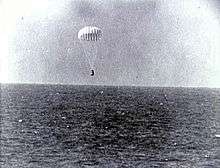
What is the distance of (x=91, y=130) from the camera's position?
287 ft

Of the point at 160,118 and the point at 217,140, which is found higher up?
the point at 160,118

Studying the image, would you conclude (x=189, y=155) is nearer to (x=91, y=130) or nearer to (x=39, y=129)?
(x=91, y=130)

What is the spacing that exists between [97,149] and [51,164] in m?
12.4

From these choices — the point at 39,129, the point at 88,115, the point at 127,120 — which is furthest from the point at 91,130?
the point at 88,115

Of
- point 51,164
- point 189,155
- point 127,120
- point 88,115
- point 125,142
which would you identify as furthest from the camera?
point 88,115

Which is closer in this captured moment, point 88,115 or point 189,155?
point 189,155

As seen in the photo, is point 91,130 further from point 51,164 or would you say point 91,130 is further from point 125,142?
point 51,164

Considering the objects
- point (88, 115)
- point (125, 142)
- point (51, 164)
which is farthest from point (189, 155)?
point (88, 115)

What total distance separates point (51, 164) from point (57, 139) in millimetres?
18577

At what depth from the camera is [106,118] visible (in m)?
108

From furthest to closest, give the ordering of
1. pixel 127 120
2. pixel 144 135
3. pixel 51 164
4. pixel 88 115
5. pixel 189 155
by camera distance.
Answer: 1. pixel 88 115
2. pixel 127 120
3. pixel 144 135
4. pixel 189 155
5. pixel 51 164

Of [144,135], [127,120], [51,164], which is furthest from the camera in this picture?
[127,120]

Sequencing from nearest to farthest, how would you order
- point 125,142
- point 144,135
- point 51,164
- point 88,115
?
point 51,164
point 125,142
point 144,135
point 88,115

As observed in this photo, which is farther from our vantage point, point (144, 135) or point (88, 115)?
point (88, 115)
